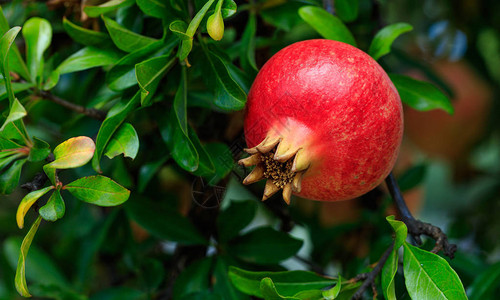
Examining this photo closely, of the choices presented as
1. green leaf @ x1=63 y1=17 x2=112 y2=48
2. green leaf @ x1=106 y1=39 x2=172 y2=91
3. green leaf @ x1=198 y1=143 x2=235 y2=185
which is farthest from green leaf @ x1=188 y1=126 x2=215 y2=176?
green leaf @ x1=63 y1=17 x2=112 y2=48

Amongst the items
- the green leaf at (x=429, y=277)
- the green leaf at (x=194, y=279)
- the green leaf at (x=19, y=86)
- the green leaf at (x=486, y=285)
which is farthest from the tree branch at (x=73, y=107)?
the green leaf at (x=486, y=285)

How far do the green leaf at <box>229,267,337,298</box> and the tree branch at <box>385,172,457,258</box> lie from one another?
150mm

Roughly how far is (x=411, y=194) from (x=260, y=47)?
84 centimetres

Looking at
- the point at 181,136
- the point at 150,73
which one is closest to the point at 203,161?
the point at 181,136

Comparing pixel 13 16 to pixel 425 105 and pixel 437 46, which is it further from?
pixel 437 46

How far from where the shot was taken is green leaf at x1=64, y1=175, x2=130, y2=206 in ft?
2.20

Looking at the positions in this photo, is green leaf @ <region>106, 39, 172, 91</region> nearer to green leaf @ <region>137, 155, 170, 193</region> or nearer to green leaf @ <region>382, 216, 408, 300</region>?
green leaf @ <region>137, 155, 170, 193</region>

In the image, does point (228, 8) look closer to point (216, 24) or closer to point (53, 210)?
point (216, 24)

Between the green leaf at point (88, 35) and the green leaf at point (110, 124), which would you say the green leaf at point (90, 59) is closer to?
the green leaf at point (88, 35)

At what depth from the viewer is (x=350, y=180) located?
2.26 feet

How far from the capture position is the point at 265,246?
994 millimetres

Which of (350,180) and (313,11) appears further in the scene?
(313,11)

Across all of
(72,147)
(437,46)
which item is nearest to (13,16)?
(72,147)

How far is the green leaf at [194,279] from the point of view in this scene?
0.97 meters
